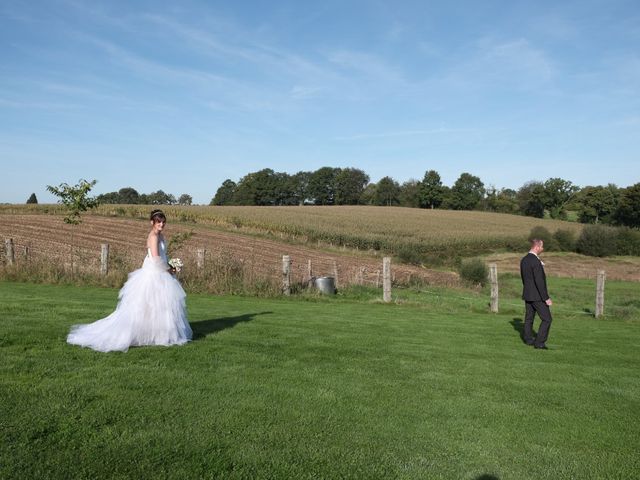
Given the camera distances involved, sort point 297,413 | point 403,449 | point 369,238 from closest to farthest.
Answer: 1. point 403,449
2. point 297,413
3. point 369,238

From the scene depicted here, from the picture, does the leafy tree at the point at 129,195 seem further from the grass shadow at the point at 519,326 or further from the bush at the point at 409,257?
the grass shadow at the point at 519,326

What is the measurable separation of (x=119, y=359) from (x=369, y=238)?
133ft

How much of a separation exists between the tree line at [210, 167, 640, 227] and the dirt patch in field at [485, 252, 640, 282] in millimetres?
39942

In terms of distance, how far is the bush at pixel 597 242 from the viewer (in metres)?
57.0

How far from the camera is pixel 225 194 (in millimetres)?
140750

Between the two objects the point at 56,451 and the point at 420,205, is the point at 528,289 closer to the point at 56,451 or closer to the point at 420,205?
the point at 56,451

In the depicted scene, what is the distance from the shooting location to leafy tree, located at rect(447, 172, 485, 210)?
121012 mm

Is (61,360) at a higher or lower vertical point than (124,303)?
lower

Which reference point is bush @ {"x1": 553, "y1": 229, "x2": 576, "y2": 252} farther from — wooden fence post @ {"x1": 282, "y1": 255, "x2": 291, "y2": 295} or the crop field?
wooden fence post @ {"x1": 282, "y1": 255, "x2": 291, "y2": 295}

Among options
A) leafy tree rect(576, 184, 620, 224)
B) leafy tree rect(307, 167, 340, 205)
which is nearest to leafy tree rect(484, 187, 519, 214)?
leafy tree rect(576, 184, 620, 224)

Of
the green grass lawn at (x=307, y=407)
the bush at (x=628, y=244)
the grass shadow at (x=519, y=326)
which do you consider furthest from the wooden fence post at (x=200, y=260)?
the bush at (x=628, y=244)

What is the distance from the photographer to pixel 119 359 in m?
6.86

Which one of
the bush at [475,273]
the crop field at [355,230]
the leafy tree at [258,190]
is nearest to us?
the bush at [475,273]

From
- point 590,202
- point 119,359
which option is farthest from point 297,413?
point 590,202
